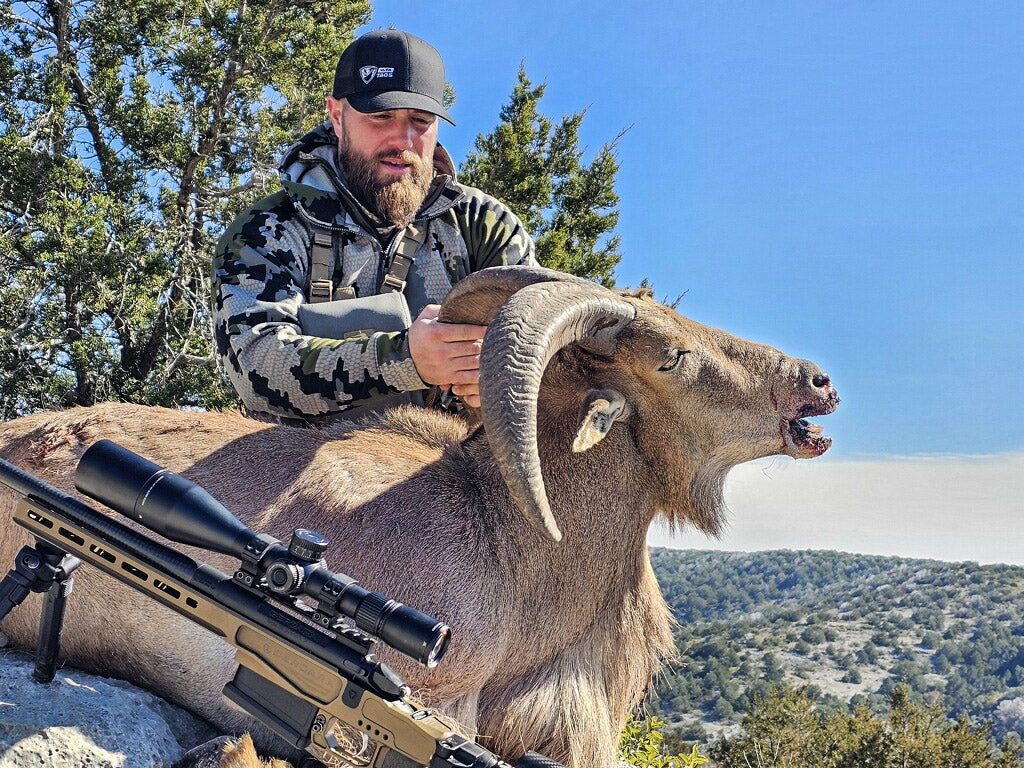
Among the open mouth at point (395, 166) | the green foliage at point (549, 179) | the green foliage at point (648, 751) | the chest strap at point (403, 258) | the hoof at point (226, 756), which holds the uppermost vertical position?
the green foliage at point (549, 179)

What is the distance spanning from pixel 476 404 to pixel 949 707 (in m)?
137

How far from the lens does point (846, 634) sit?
141250 mm

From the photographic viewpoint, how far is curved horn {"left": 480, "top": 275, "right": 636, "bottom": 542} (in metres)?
3.96

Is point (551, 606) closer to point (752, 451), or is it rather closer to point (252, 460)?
point (752, 451)

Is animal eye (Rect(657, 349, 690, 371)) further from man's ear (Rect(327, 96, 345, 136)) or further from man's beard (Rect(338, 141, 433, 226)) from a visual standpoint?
man's ear (Rect(327, 96, 345, 136))

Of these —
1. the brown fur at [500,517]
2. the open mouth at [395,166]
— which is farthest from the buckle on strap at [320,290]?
the brown fur at [500,517]

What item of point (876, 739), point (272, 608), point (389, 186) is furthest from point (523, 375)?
point (876, 739)

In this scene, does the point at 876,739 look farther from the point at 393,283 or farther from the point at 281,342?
the point at 281,342

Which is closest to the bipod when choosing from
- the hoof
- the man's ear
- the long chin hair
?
the hoof

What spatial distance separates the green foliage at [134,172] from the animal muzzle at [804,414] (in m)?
17.8

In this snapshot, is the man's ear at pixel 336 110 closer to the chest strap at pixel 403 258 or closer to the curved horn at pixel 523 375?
the chest strap at pixel 403 258

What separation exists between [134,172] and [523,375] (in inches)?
913

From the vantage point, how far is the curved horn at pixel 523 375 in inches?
156

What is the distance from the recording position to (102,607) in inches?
191
